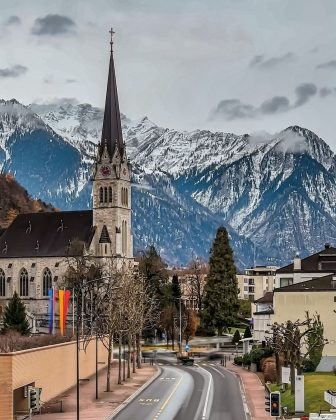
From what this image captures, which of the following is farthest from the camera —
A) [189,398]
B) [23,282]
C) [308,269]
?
[23,282]

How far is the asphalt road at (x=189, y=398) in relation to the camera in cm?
6050

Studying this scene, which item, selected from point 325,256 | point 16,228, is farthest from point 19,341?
point 16,228

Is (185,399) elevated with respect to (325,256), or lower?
lower

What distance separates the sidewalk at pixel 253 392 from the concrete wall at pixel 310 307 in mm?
7551

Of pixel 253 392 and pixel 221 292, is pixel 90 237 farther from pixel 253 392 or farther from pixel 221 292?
pixel 253 392

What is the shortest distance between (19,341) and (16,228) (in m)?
103

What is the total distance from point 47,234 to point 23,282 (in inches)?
403

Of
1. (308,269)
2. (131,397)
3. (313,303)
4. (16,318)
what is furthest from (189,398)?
(16,318)

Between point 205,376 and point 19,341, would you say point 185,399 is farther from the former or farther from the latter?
point 205,376

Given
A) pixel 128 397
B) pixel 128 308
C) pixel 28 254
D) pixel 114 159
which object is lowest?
pixel 128 397

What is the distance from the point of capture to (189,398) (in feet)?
232

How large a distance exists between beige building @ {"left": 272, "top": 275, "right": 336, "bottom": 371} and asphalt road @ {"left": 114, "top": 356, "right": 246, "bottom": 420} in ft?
30.0

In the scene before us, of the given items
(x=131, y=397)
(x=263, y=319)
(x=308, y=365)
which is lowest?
(x=131, y=397)

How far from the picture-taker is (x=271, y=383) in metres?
83.5
